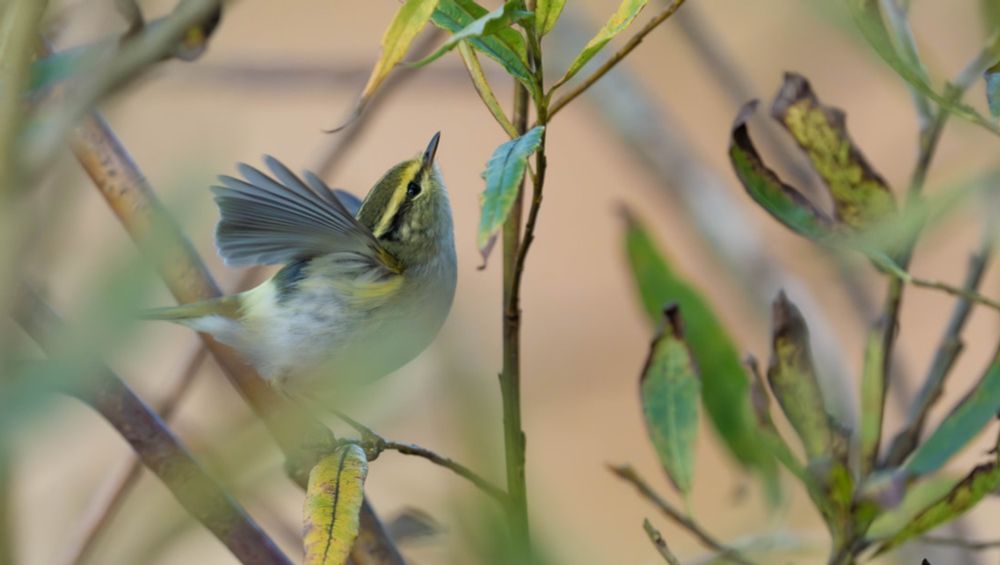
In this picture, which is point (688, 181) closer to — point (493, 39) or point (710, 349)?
point (710, 349)

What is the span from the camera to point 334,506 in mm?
364

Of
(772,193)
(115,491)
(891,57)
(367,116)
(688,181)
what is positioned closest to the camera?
(891,57)

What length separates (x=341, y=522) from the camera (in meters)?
0.35

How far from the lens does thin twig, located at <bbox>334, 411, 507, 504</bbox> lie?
22 cm

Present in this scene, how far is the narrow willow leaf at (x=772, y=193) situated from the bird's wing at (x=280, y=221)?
6.6 inches

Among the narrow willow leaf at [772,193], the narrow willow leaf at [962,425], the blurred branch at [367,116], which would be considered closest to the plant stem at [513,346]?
the narrow willow leaf at [772,193]

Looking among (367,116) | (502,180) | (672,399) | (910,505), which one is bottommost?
(910,505)

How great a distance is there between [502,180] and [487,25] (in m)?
0.04

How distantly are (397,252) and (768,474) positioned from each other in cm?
26

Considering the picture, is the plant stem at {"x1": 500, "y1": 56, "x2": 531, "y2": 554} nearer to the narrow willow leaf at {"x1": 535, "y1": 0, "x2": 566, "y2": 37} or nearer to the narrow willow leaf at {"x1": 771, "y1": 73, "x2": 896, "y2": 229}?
the narrow willow leaf at {"x1": 535, "y1": 0, "x2": 566, "y2": 37}

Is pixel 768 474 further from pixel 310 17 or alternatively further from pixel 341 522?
pixel 310 17

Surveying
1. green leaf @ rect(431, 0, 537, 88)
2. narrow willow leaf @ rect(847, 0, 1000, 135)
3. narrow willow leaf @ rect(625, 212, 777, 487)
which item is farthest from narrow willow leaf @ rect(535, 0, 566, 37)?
narrow willow leaf @ rect(625, 212, 777, 487)

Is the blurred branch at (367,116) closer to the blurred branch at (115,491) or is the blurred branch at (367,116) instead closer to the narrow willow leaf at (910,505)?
the blurred branch at (115,491)

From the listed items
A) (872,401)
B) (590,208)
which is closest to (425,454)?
(872,401)
